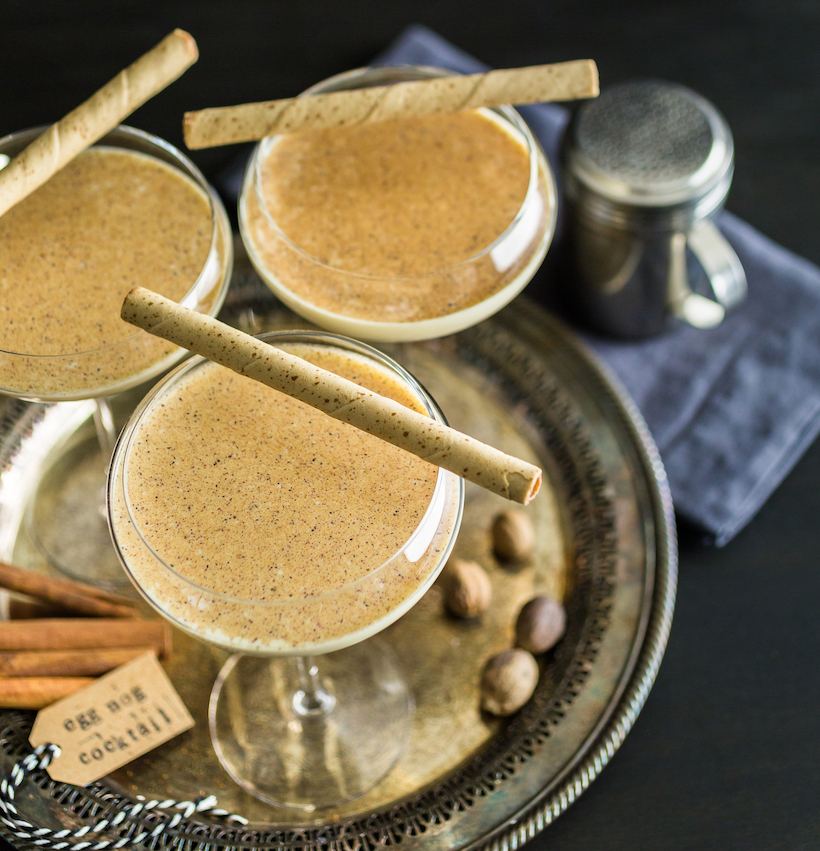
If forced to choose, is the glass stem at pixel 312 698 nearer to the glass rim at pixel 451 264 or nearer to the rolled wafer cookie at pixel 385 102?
the glass rim at pixel 451 264

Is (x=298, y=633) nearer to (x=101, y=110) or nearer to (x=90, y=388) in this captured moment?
(x=90, y=388)

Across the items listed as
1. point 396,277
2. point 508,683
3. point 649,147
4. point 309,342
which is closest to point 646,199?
point 649,147

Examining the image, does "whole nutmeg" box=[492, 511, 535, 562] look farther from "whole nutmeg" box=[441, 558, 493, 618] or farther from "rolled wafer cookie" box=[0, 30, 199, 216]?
"rolled wafer cookie" box=[0, 30, 199, 216]

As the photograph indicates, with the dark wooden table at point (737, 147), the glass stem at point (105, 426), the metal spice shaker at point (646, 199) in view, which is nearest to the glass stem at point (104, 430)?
the glass stem at point (105, 426)

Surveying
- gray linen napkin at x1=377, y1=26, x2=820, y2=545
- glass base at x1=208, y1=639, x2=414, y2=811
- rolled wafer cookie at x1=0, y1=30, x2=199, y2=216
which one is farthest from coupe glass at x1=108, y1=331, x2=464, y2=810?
gray linen napkin at x1=377, y1=26, x2=820, y2=545

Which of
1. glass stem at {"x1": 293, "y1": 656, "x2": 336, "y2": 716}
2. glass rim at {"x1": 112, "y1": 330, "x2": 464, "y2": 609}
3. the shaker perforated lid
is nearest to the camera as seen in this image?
glass rim at {"x1": 112, "y1": 330, "x2": 464, "y2": 609}
